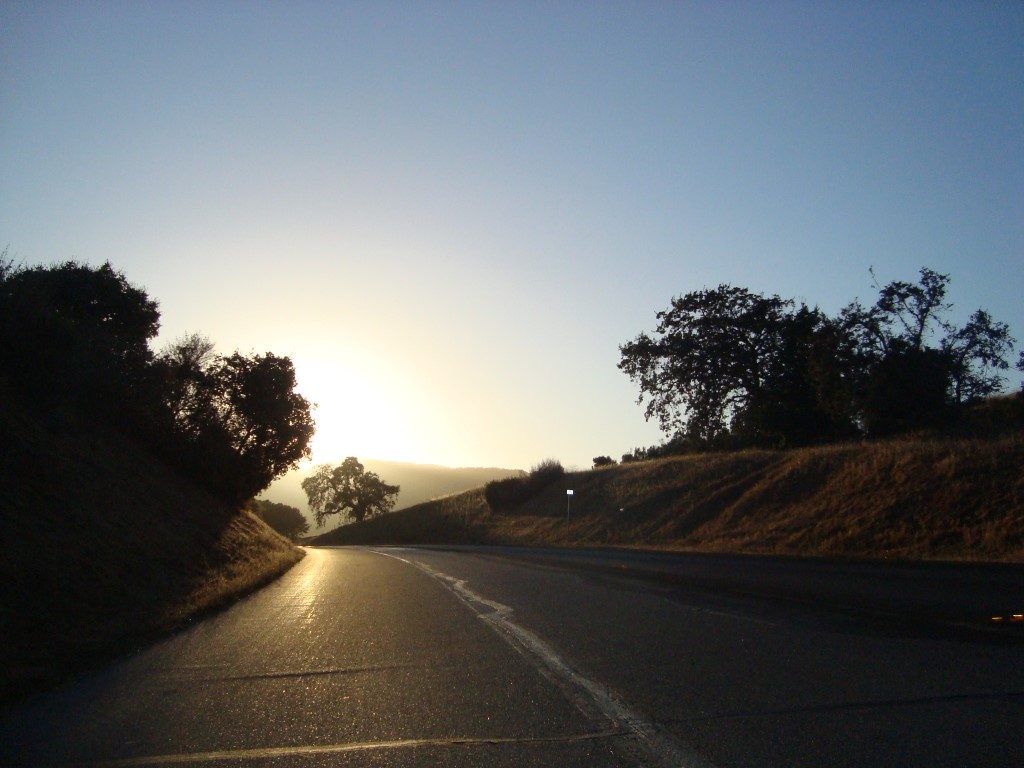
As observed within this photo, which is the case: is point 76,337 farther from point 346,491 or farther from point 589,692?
point 346,491

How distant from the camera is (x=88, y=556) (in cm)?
1244

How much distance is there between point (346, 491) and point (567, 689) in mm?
87411

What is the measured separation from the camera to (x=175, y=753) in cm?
525

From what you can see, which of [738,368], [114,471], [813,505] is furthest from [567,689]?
[738,368]

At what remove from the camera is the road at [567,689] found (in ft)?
17.0

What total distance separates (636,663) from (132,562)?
9.38 meters

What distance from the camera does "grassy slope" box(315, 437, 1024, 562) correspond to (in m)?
23.9

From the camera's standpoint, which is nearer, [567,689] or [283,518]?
[567,689]

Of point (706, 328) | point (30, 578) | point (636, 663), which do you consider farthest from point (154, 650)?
point (706, 328)

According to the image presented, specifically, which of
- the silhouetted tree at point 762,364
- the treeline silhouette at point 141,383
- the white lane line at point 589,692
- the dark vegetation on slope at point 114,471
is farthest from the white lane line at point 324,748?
the silhouetted tree at point 762,364

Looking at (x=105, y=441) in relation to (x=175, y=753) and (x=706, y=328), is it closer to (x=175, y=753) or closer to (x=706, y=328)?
(x=175, y=753)

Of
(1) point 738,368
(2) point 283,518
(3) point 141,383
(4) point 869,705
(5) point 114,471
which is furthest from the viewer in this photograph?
(2) point 283,518

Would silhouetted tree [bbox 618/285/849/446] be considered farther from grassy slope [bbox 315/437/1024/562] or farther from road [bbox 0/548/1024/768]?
road [bbox 0/548/1024/768]

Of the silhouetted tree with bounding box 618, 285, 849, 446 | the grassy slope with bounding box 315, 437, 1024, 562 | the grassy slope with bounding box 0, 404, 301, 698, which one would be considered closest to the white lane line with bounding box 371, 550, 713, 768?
the grassy slope with bounding box 0, 404, 301, 698
